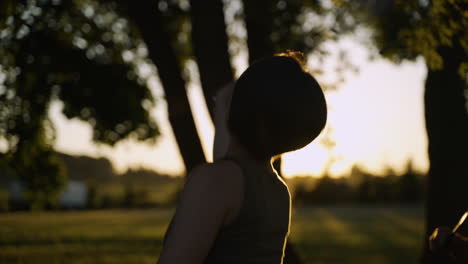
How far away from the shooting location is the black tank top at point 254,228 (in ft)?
4.69

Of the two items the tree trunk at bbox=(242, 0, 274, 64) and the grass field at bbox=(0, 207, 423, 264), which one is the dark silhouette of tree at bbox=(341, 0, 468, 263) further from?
the grass field at bbox=(0, 207, 423, 264)

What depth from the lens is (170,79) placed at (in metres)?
5.22

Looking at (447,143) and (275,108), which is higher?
(275,108)

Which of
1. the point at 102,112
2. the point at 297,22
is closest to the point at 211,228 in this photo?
the point at 297,22

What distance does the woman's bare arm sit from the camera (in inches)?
51.1

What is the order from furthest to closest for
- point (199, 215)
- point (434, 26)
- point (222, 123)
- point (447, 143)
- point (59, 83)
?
1. point (59, 83)
2. point (447, 143)
3. point (434, 26)
4. point (222, 123)
5. point (199, 215)

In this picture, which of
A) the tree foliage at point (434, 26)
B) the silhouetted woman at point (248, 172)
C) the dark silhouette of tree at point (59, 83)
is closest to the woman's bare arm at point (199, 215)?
the silhouetted woman at point (248, 172)

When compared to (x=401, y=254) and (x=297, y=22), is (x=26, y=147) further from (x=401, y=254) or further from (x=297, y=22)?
(x=401, y=254)

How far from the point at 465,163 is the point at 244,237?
438 centimetres

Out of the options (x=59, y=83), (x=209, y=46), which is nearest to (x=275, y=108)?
(x=209, y=46)

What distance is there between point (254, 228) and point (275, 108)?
0.38m

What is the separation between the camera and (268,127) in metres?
1.48

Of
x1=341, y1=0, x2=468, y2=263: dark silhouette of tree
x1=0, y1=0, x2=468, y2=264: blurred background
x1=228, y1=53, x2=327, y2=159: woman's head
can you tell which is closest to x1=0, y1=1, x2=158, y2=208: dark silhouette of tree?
x1=0, y1=0, x2=468, y2=264: blurred background

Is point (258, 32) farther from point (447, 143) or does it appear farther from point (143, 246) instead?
point (143, 246)
